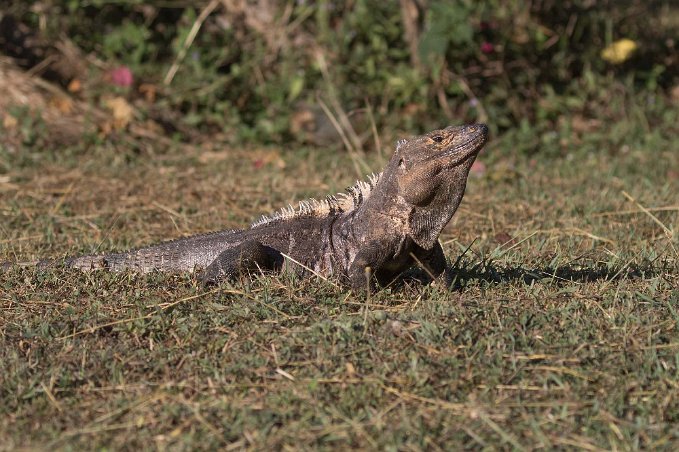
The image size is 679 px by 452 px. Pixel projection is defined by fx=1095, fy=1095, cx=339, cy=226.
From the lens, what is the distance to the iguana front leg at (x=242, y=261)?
5637mm

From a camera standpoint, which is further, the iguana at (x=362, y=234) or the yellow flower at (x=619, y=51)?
the yellow flower at (x=619, y=51)

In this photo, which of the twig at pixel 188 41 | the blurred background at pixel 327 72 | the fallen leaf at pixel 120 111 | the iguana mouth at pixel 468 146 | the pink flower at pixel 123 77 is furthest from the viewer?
the twig at pixel 188 41

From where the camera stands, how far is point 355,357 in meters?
4.73

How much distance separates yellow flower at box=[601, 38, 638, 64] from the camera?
11.1m

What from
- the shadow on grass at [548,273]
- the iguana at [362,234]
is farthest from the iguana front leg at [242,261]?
the shadow on grass at [548,273]

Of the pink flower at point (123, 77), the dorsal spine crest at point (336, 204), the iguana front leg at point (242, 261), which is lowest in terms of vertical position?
the pink flower at point (123, 77)

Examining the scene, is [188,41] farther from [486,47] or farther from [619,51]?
[619,51]

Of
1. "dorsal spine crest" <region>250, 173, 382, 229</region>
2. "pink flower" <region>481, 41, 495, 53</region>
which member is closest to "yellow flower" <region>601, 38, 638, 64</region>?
"pink flower" <region>481, 41, 495, 53</region>

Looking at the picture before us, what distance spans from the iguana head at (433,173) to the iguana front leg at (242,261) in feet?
2.66

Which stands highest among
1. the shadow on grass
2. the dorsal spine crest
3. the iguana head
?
the iguana head

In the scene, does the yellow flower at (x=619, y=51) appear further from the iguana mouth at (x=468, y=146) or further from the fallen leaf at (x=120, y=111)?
the iguana mouth at (x=468, y=146)

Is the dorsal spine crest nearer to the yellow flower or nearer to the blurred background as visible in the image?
the blurred background

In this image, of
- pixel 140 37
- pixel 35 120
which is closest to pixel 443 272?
pixel 35 120

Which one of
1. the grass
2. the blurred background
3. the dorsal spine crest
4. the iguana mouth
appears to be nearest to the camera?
the grass
